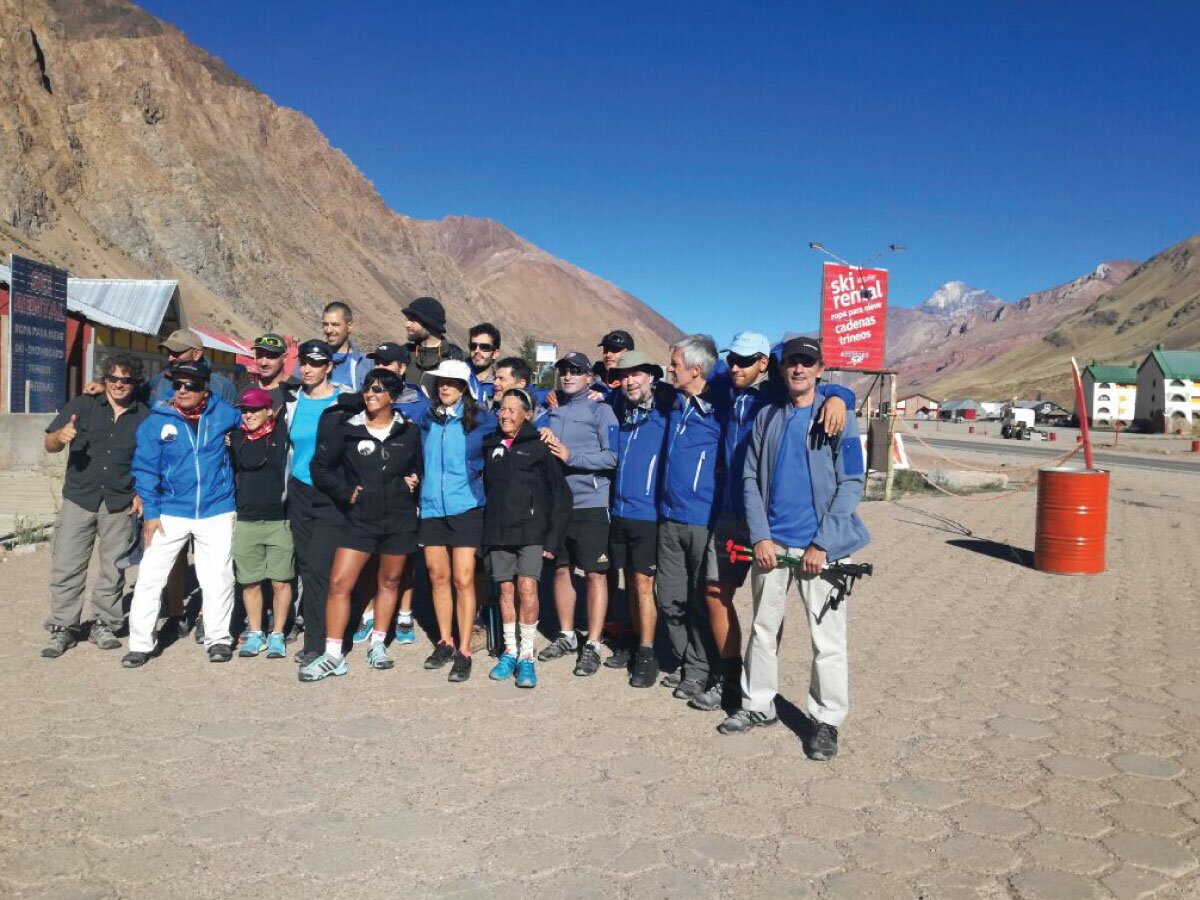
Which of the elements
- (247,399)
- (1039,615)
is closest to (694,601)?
(247,399)

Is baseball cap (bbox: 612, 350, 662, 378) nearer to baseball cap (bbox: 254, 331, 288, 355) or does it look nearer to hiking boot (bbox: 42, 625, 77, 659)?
baseball cap (bbox: 254, 331, 288, 355)

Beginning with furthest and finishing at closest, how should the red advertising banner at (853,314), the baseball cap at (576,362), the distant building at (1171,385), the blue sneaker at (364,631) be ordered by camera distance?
the distant building at (1171,385)
the red advertising banner at (853,314)
the blue sneaker at (364,631)
the baseball cap at (576,362)

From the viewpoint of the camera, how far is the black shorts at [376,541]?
525cm

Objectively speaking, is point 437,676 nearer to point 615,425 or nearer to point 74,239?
point 615,425

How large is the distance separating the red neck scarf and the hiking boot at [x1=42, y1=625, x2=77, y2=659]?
5.49 feet

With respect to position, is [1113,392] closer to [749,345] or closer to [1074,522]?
[1074,522]

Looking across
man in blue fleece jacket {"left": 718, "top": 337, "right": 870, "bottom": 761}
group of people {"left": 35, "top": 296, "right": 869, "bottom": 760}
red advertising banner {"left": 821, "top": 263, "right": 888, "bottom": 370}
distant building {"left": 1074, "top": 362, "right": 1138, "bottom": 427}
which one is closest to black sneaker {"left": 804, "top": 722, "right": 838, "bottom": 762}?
man in blue fleece jacket {"left": 718, "top": 337, "right": 870, "bottom": 761}

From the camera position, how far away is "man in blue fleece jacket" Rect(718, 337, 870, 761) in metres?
4.22

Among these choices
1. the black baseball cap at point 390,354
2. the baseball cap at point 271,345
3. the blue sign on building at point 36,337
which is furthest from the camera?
the blue sign on building at point 36,337

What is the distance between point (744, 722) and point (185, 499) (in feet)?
11.7

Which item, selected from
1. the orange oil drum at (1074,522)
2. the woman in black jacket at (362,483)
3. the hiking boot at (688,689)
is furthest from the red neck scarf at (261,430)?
the orange oil drum at (1074,522)

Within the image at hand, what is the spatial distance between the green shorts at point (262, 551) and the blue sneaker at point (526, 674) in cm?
168

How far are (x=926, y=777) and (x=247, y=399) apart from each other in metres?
4.25

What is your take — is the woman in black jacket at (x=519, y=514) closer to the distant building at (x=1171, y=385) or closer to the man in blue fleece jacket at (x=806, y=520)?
the man in blue fleece jacket at (x=806, y=520)
